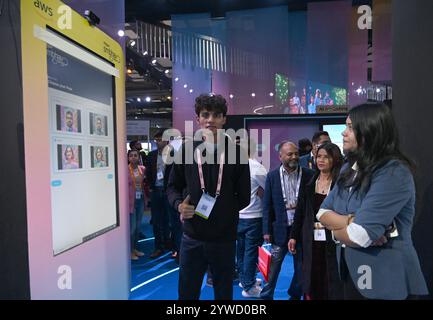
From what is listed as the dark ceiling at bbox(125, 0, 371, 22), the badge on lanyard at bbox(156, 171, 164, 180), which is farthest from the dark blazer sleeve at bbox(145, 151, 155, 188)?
the dark ceiling at bbox(125, 0, 371, 22)

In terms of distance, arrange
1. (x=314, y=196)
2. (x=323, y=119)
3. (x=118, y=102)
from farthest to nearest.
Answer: (x=323, y=119), (x=314, y=196), (x=118, y=102)

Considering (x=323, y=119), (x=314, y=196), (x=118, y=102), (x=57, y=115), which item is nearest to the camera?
(x=57, y=115)

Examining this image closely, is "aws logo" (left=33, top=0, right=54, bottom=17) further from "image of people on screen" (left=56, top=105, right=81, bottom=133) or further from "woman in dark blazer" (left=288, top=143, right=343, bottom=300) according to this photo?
"woman in dark blazer" (left=288, top=143, right=343, bottom=300)

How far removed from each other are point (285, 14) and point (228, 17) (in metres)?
1.12

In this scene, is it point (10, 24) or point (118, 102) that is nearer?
point (10, 24)

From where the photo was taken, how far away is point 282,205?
280cm

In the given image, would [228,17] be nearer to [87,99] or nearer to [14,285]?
[87,99]

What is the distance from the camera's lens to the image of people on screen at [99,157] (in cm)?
179

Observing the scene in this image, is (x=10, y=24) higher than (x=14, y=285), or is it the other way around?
(x=10, y=24)

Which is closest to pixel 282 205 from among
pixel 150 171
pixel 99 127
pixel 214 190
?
pixel 214 190

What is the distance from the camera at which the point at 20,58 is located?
114cm

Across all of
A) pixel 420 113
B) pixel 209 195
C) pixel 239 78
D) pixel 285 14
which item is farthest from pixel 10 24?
pixel 285 14

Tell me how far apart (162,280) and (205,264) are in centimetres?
190

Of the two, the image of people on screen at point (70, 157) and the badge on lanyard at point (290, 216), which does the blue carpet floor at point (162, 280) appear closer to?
the badge on lanyard at point (290, 216)
